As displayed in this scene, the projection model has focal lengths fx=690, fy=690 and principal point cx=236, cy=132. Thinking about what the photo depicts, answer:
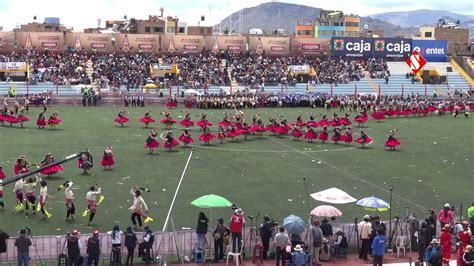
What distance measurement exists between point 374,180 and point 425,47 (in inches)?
2153

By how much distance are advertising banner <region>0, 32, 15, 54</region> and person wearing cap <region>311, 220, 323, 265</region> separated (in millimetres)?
60356

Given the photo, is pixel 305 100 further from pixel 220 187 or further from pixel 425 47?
pixel 220 187

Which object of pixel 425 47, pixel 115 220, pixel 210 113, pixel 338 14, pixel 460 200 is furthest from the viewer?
pixel 338 14

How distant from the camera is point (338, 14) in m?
155

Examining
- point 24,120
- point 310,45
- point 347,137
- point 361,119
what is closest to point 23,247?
point 347,137

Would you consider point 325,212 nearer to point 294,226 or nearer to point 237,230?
point 294,226

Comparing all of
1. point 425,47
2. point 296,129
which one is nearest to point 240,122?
point 296,129

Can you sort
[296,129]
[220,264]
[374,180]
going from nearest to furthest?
[220,264]
[374,180]
[296,129]

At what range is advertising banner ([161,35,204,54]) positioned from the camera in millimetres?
75750

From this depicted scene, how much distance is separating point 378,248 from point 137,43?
2410 inches

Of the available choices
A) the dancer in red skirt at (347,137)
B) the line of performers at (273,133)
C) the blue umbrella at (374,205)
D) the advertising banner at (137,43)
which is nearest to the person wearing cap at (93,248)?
the blue umbrella at (374,205)

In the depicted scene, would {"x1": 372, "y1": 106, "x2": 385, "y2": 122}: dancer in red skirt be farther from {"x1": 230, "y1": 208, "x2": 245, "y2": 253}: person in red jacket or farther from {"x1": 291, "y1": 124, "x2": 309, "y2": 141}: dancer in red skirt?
{"x1": 230, "y1": 208, "x2": 245, "y2": 253}: person in red jacket

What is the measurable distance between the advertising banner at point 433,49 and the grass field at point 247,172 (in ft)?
120

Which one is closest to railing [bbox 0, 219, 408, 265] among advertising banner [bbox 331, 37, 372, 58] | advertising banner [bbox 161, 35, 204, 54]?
advertising banner [bbox 161, 35, 204, 54]
